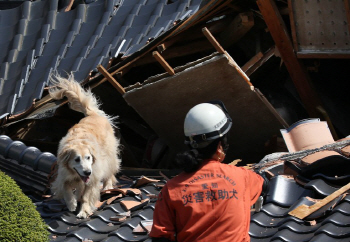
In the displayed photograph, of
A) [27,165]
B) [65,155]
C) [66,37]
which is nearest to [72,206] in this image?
[65,155]

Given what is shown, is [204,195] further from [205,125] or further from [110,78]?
[110,78]

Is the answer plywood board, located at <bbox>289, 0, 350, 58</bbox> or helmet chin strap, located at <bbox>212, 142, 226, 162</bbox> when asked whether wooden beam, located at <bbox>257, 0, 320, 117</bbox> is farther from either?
helmet chin strap, located at <bbox>212, 142, 226, 162</bbox>

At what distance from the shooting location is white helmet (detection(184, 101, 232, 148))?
3.72m

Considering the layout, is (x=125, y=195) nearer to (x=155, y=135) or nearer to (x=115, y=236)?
(x=115, y=236)

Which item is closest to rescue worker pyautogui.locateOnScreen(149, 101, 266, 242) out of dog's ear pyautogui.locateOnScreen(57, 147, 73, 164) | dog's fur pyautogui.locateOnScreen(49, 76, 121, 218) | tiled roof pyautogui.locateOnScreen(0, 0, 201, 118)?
dog's fur pyautogui.locateOnScreen(49, 76, 121, 218)

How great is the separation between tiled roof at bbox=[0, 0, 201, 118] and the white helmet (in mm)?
5806

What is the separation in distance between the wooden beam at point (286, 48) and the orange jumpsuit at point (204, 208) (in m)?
5.10

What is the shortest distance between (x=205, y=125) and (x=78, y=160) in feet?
11.5

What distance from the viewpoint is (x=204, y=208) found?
3691 mm

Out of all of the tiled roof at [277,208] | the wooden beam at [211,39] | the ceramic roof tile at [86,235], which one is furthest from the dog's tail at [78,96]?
the ceramic roof tile at [86,235]

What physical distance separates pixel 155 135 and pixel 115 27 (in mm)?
2089

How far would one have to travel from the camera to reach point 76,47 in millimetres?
10719

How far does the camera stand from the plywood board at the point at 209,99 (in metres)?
8.55

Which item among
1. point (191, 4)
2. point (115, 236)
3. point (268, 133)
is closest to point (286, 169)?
point (115, 236)
